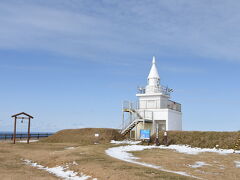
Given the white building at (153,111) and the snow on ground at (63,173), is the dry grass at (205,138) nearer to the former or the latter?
the white building at (153,111)

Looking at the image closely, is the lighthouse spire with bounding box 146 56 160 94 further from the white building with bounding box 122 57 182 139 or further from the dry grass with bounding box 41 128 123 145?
the dry grass with bounding box 41 128 123 145

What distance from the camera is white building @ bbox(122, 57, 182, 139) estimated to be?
47.7m

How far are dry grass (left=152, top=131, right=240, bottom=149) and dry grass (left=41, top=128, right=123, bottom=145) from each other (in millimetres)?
9664

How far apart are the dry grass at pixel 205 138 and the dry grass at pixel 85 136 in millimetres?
9664

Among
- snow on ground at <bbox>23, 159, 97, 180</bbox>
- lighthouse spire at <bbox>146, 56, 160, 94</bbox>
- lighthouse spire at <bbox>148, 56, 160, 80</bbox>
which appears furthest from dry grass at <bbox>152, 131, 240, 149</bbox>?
snow on ground at <bbox>23, 159, 97, 180</bbox>

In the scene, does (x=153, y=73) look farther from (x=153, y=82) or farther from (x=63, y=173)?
(x=63, y=173)

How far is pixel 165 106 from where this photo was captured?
50.5 metres

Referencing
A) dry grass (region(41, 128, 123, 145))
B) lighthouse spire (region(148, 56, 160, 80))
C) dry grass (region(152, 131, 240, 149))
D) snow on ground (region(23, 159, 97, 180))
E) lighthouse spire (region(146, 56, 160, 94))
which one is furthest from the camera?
lighthouse spire (region(148, 56, 160, 80))

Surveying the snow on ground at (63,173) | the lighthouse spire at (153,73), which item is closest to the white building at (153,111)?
the lighthouse spire at (153,73)

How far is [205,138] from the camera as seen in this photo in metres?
33.9

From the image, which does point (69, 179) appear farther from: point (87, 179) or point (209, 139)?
point (209, 139)

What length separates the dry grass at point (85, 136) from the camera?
44.7 m

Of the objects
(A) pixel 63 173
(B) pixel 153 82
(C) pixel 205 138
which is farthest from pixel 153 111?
(A) pixel 63 173

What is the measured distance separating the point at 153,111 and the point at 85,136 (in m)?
11.9
